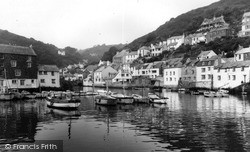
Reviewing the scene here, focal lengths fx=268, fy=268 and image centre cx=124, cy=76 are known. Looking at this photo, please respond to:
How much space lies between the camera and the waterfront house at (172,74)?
108000mm

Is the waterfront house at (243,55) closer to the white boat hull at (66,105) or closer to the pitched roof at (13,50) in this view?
the white boat hull at (66,105)

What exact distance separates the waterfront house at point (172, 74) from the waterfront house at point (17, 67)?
180ft

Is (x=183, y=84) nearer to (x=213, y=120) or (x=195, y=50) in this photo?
(x=195, y=50)

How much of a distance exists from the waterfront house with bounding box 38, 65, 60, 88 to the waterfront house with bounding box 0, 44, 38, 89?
3293mm

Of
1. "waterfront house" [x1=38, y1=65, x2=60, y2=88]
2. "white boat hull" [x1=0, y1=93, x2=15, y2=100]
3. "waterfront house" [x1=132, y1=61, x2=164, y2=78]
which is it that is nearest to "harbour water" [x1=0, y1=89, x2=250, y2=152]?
"white boat hull" [x1=0, y1=93, x2=15, y2=100]

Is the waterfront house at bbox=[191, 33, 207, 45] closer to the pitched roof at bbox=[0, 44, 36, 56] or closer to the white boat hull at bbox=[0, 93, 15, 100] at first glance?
the pitched roof at bbox=[0, 44, 36, 56]

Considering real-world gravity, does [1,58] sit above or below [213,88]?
→ above

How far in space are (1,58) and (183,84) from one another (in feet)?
211

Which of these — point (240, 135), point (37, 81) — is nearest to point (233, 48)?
point (37, 81)

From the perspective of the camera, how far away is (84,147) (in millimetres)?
21297

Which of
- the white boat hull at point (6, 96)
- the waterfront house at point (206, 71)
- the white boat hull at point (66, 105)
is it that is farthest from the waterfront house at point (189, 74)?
→ the white boat hull at point (66, 105)

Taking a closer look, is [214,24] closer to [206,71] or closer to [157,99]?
[206,71]

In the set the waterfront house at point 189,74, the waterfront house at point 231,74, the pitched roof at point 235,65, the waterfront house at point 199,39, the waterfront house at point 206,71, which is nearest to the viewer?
the waterfront house at point 231,74

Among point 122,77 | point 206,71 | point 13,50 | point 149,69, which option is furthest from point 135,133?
point 122,77
